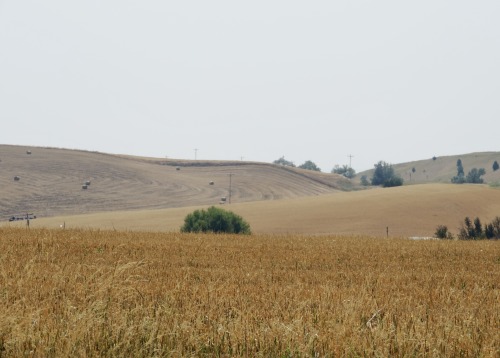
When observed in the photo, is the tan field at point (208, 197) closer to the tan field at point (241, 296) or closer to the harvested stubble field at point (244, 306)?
the tan field at point (241, 296)

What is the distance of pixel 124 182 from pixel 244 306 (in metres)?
133

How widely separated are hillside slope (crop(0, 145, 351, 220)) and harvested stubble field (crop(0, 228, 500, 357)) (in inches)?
3817

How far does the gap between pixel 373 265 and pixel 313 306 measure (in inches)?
388

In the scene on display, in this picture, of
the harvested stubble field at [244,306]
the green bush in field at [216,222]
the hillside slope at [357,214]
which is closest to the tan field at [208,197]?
the hillside slope at [357,214]

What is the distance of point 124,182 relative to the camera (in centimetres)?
14112

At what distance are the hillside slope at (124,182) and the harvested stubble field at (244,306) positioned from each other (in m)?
96.9

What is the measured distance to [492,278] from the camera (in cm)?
1714

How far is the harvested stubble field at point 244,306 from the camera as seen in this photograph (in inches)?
305

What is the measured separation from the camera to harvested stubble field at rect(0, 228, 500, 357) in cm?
775

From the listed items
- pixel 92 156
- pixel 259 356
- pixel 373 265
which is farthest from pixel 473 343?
pixel 92 156

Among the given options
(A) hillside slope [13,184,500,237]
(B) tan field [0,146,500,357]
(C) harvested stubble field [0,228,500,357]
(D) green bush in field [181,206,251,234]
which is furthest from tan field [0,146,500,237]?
(C) harvested stubble field [0,228,500,357]

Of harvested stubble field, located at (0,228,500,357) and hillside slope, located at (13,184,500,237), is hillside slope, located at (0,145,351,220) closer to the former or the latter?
hillside slope, located at (13,184,500,237)

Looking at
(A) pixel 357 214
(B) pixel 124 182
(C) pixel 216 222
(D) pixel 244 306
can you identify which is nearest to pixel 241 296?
(D) pixel 244 306

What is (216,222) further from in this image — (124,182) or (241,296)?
(124,182)
